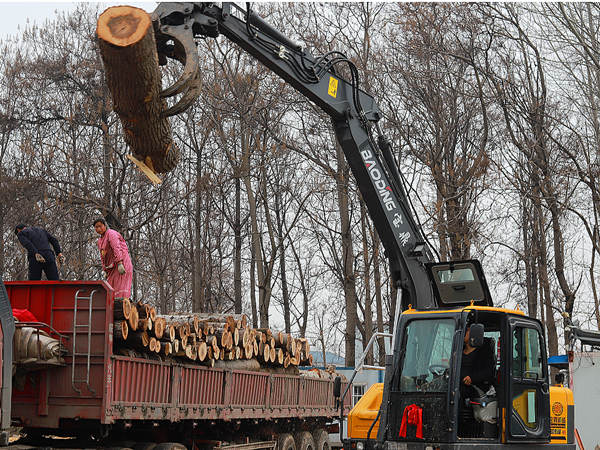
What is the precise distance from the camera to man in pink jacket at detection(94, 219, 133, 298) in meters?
11.4

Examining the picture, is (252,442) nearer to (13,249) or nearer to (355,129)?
(355,129)

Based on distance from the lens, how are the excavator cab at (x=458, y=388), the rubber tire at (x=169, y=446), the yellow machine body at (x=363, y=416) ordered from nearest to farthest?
the excavator cab at (x=458, y=388) < the yellow machine body at (x=363, y=416) < the rubber tire at (x=169, y=446)

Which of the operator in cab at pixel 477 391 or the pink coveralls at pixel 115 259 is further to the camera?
the pink coveralls at pixel 115 259

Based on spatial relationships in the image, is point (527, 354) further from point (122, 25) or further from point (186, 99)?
point (122, 25)

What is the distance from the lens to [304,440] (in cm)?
1586

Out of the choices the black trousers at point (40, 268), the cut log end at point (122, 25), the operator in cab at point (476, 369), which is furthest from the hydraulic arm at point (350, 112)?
the black trousers at point (40, 268)

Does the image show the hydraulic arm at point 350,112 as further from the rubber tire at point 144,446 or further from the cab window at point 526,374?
the rubber tire at point 144,446

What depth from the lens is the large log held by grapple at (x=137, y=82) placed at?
26.3ft

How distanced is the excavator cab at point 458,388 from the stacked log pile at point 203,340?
3067 mm

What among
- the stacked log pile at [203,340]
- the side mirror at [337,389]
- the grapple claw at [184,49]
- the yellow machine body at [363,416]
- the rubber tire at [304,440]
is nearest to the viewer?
the grapple claw at [184,49]

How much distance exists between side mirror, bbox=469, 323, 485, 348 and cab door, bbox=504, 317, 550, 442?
0.72 meters

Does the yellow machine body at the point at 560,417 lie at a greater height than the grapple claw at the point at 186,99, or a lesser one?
lesser

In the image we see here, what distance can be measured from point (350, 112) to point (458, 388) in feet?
14.9

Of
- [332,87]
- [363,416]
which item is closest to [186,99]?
[332,87]
